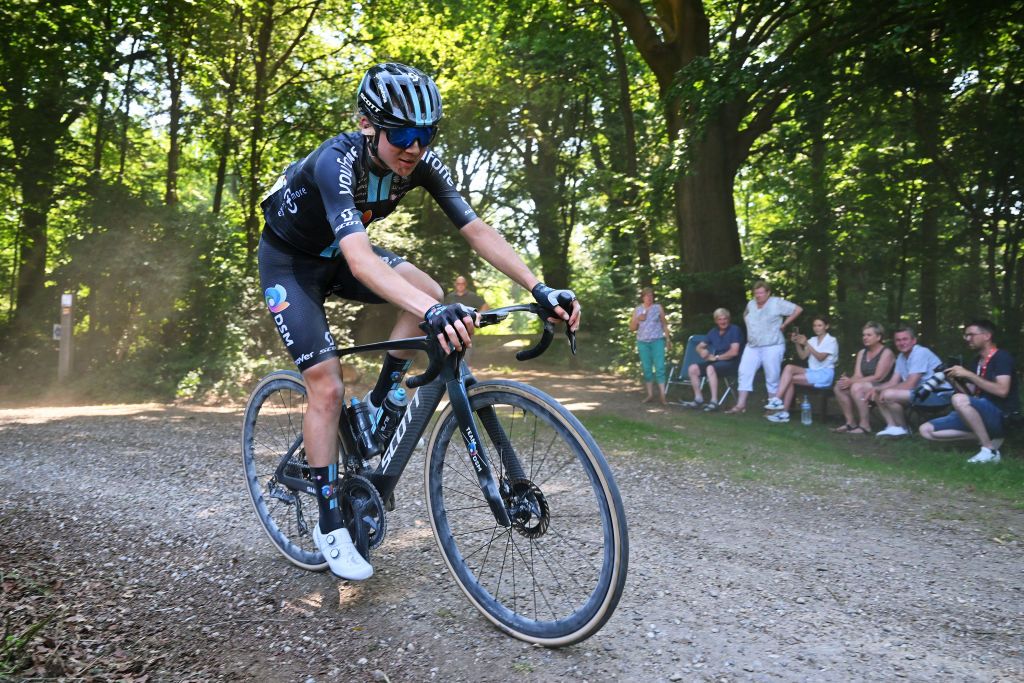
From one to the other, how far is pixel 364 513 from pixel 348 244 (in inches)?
52.4

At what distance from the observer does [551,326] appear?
3.14 m

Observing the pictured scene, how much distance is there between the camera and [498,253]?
12.2 feet

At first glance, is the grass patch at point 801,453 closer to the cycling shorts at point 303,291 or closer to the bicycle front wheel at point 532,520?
the bicycle front wheel at point 532,520

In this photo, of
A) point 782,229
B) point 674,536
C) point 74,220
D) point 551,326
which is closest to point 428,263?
point 74,220

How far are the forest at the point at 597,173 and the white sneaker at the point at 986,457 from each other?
119 inches

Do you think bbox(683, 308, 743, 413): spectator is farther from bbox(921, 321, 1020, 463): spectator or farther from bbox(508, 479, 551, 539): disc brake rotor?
bbox(508, 479, 551, 539): disc brake rotor

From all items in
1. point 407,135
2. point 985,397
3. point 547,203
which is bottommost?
point 985,397

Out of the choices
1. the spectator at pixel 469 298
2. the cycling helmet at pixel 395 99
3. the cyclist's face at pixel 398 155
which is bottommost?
the spectator at pixel 469 298

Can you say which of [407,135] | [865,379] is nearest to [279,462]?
[407,135]

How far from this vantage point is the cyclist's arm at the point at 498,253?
139 inches

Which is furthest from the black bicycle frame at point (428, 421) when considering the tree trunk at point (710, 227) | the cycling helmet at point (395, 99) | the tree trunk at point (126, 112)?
the tree trunk at point (126, 112)

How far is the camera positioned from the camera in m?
8.84

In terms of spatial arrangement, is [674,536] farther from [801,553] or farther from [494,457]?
[494,457]

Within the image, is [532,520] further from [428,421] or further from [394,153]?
[394,153]
